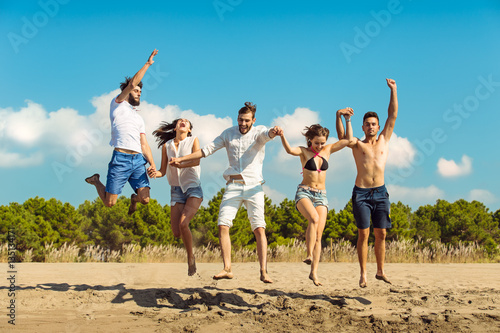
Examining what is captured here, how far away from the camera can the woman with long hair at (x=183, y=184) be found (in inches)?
310

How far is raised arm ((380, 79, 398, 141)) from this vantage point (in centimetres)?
756

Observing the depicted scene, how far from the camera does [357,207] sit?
7.46 meters

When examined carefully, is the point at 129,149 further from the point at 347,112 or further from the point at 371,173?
the point at 371,173

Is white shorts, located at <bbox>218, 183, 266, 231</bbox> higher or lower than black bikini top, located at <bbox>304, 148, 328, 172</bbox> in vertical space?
lower

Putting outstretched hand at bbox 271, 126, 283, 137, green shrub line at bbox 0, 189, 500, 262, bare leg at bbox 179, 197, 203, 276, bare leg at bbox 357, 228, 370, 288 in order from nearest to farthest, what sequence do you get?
outstretched hand at bbox 271, 126, 283, 137 < bare leg at bbox 357, 228, 370, 288 < bare leg at bbox 179, 197, 203, 276 < green shrub line at bbox 0, 189, 500, 262

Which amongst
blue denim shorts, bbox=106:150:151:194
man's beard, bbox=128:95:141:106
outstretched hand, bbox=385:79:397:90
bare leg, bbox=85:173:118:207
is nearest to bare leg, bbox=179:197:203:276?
blue denim shorts, bbox=106:150:151:194

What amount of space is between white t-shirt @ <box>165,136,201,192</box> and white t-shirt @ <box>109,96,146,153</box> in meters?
0.64

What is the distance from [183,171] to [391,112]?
3541mm

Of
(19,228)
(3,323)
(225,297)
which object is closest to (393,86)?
(225,297)

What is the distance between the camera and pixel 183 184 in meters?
7.94

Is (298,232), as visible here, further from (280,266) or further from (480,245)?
(480,245)

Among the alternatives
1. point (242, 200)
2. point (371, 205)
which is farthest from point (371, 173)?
point (242, 200)

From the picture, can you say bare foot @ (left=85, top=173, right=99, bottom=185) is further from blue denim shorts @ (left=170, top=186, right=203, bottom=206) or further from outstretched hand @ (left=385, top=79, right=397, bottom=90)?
outstretched hand @ (left=385, top=79, right=397, bottom=90)

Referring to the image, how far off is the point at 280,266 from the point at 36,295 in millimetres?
5913
